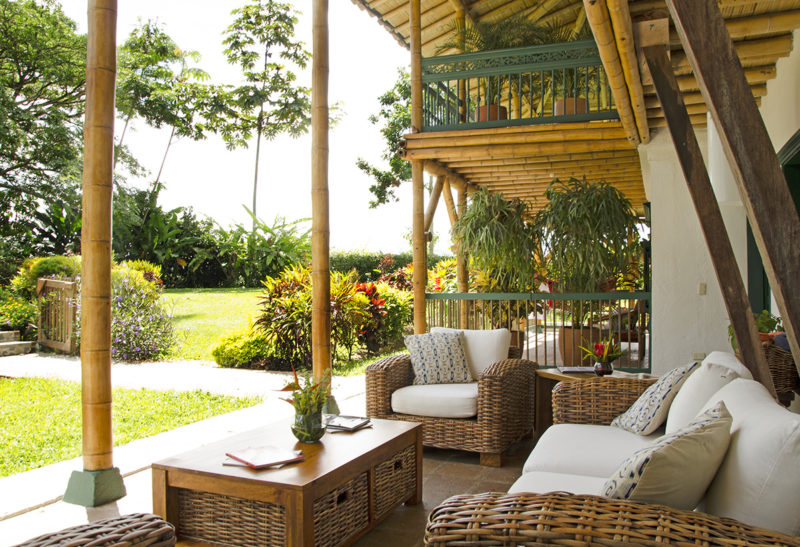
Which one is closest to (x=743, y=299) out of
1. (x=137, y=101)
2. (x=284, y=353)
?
(x=284, y=353)

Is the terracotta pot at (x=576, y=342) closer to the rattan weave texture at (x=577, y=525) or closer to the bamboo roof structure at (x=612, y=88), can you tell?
the bamboo roof structure at (x=612, y=88)

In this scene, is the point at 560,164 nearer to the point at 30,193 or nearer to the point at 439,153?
the point at 439,153

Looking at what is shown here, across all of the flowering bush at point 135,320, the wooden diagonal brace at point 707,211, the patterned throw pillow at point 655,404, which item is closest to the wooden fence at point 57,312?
the flowering bush at point 135,320

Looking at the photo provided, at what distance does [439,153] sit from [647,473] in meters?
5.63

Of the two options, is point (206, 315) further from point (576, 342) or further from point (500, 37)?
point (576, 342)

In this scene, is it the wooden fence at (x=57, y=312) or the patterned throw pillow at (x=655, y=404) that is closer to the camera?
the patterned throw pillow at (x=655, y=404)

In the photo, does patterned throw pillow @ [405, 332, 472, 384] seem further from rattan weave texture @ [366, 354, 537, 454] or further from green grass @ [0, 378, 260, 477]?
green grass @ [0, 378, 260, 477]

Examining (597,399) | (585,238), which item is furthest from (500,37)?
A: (597,399)

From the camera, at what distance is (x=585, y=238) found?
20.9 feet

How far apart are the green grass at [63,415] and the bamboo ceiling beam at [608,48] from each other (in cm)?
405

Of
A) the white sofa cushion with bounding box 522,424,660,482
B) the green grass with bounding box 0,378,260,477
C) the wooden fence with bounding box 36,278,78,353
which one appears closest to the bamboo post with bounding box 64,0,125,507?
the green grass with bounding box 0,378,260,477

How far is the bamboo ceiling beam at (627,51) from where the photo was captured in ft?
9.31

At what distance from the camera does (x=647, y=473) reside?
165 centimetres

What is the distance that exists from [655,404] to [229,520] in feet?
6.45
